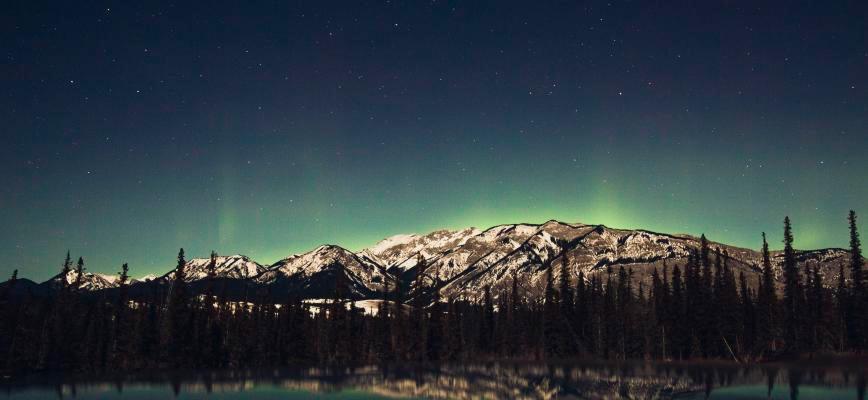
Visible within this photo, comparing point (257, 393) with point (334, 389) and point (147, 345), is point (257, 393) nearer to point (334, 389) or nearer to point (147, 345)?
point (334, 389)

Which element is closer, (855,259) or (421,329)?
(855,259)

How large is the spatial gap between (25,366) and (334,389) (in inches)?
2759

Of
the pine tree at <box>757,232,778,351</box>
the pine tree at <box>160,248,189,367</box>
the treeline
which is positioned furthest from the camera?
the pine tree at <box>757,232,778,351</box>

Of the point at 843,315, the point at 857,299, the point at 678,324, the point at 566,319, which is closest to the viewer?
the point at 857,299

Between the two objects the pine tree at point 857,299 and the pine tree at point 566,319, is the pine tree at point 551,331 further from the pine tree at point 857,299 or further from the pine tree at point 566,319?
the pine tree at point 857,299

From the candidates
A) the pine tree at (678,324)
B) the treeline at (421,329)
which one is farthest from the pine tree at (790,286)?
the pine tree at (678,324)

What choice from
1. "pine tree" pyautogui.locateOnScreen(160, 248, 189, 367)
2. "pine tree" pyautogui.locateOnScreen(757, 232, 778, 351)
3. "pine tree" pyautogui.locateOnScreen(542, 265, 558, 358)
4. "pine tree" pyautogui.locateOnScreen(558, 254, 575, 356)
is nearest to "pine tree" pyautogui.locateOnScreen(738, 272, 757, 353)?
"pine tree" pyautogui.locateOnScreen(757, 232, 778, 351)

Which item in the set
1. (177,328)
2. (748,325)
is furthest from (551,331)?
(177,328)

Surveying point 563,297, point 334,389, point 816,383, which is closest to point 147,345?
point 334,389

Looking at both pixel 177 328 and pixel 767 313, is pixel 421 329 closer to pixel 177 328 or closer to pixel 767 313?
pixel 177 328

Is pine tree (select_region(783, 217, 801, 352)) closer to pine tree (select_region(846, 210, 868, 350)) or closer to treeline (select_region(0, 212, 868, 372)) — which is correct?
treeline (select_region(0, 212, 868, 372))

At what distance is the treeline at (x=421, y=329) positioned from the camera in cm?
9425

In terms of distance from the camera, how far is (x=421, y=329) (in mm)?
120688

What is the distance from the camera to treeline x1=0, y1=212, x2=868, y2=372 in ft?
309
